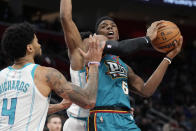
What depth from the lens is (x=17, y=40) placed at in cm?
265

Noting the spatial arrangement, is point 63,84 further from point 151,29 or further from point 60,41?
point 60,41

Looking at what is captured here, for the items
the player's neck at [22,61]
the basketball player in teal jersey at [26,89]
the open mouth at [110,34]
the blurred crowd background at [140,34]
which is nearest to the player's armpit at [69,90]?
the basketball player in teal jersey at [26,89]

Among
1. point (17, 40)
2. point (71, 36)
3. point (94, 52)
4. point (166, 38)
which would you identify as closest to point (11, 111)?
point (17, 40)

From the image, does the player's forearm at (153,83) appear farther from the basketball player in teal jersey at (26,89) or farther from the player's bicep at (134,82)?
the basketball player in teal jersey at (26,89)

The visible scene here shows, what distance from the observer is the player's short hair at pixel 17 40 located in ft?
8.70

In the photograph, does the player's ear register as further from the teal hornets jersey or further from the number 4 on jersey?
the teal hornets jersey

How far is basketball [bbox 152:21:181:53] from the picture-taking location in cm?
371

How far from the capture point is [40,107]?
267 cm

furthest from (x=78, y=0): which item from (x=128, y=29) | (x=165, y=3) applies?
(x=165, y=3)

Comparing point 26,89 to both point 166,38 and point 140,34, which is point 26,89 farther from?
point 140,34

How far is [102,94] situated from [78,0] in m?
12.4

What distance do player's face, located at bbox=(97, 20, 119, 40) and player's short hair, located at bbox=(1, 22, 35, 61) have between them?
122 cm

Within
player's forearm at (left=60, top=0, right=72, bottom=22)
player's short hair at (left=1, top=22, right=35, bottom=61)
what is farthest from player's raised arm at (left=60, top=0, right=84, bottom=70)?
player's short hair at (left=1, top=22, right=35, bottom=61)

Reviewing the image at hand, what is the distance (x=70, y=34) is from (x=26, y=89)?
0.95 m
